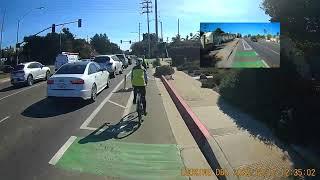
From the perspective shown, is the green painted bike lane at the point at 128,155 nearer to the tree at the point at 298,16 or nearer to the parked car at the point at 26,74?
the tree at the point at 298,16

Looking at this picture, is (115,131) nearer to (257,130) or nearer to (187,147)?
(187,147)

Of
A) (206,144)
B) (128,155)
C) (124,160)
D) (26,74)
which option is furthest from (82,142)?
(26,74)

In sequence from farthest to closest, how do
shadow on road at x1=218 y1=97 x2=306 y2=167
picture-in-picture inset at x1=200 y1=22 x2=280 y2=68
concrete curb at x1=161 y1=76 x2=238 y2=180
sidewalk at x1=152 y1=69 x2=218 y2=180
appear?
1. picture-in-picture inset at x1=200 y1=22 x2=280 y2=68
2. sidewalk at x1=152 y1=69 x2=218 y2=180
3. shadow on road at x1=218 y1=97 x2=306 y2=167
4. concrete curb at x1=161 y1=76 x2=238 y2=180

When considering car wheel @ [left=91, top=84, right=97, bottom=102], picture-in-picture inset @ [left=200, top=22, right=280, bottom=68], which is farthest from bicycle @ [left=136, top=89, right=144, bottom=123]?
picture-in-picture inset @ [left=200, top=22, right=280, bottom=68]

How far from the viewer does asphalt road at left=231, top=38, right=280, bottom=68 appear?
22.6 m

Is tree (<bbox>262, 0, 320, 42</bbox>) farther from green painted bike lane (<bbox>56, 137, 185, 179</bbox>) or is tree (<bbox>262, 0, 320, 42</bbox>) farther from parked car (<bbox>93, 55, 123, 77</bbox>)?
parked car (<bbox>93, 55, 123, 77</bbox>)

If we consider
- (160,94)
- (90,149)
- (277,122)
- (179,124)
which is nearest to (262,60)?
(160,94)

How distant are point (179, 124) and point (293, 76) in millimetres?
4031

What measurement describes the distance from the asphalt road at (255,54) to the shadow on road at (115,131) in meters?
12.1

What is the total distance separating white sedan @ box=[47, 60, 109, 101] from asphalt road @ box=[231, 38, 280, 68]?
1032 cm

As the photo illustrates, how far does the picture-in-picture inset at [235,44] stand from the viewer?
23.7 m

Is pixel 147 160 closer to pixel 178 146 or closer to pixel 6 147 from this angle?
pixel 178 146

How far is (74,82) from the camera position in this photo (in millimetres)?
14852

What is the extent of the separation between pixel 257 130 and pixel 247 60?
48.3ft
